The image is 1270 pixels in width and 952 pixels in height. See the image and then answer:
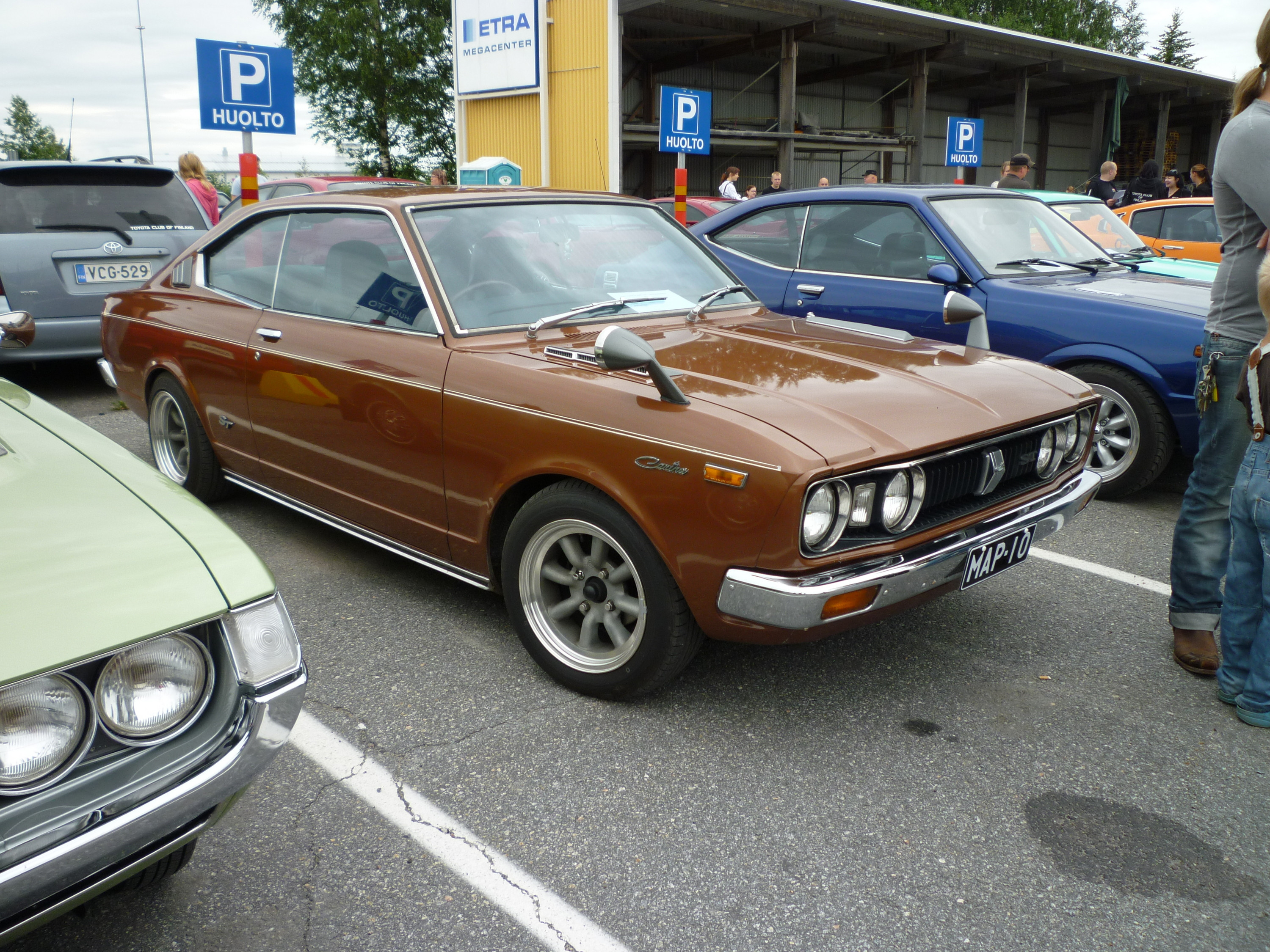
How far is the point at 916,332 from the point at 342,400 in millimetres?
3367

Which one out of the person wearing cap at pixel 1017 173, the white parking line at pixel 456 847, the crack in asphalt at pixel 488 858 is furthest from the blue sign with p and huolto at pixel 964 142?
the crack in asphalt at pixel 488 858

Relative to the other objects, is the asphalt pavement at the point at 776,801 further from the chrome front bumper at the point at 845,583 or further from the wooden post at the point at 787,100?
the wooden post at the point at 787,100

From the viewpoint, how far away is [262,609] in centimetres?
189

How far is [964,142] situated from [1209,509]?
1434cm

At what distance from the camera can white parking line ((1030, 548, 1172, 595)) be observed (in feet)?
13.4

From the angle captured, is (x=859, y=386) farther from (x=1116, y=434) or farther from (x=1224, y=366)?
(x=1116, y=434)

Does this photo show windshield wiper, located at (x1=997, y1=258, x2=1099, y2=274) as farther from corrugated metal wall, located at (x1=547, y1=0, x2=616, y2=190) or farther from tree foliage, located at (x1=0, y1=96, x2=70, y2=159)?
tree foliage, located at (x1=0, y1=96, x2=70, y2=159)

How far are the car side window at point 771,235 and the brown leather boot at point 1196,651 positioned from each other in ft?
11.5

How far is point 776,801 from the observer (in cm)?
262

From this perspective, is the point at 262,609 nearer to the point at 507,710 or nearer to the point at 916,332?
the point at 507,710

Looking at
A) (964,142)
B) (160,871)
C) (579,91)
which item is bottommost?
(160,871)

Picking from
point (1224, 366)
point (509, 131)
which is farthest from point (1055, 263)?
point (509, 131)

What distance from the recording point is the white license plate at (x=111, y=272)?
7137 mm

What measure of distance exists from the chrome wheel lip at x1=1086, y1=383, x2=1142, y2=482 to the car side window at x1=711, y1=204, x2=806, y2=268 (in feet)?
6.58
